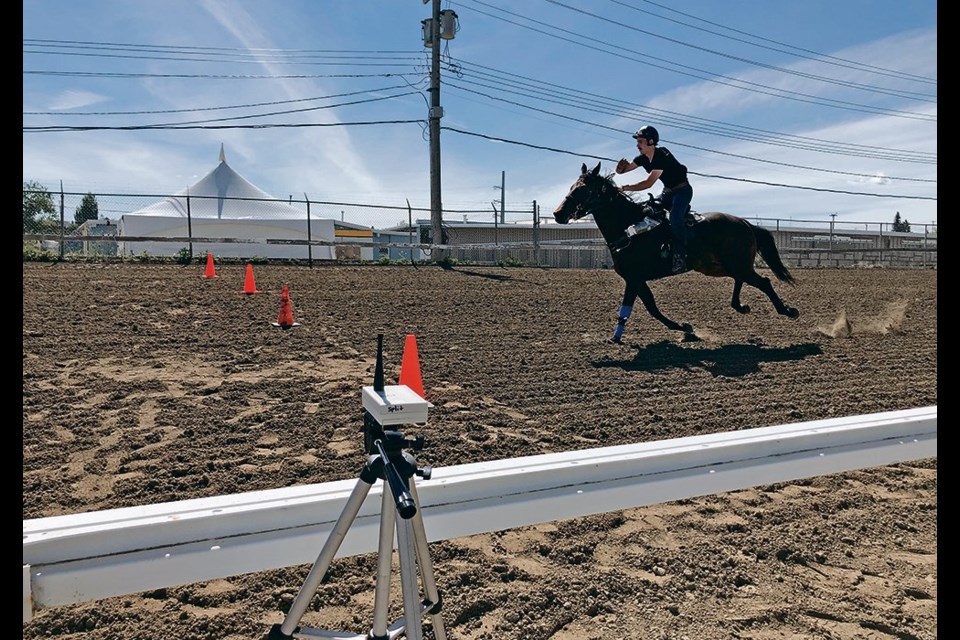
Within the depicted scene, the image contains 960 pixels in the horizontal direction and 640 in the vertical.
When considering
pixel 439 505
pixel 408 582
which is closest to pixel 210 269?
pixel 439 505

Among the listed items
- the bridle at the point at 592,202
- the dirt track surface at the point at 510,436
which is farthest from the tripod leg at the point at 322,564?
Answer: the bridle at the point at 592,202

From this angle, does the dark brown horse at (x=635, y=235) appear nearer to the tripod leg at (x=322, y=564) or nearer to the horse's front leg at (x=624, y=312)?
the horse's front leg at (x=624, y=312)

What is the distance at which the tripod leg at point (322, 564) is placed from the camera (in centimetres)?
167

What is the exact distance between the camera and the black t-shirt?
8.16 m

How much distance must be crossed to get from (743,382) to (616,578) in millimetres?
4166

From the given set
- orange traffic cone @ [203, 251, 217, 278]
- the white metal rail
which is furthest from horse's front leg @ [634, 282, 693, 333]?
orange traffic cone @ [203, 251, 217, 278]

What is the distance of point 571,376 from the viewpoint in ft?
21.5

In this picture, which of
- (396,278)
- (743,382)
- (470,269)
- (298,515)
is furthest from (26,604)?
(470,269)

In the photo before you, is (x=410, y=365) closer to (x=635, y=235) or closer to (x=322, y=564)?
(x=322, y=564)

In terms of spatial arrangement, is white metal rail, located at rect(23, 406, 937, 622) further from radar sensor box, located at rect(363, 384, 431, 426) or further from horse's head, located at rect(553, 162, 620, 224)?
horse's head, located at rect(553, 162, 620, 224)

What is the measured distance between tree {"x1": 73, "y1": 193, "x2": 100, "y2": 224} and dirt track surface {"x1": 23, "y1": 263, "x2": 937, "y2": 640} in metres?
9.61

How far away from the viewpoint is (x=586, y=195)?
835 cm

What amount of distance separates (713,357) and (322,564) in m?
6.74

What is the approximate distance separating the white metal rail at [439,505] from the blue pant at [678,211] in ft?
19.2
